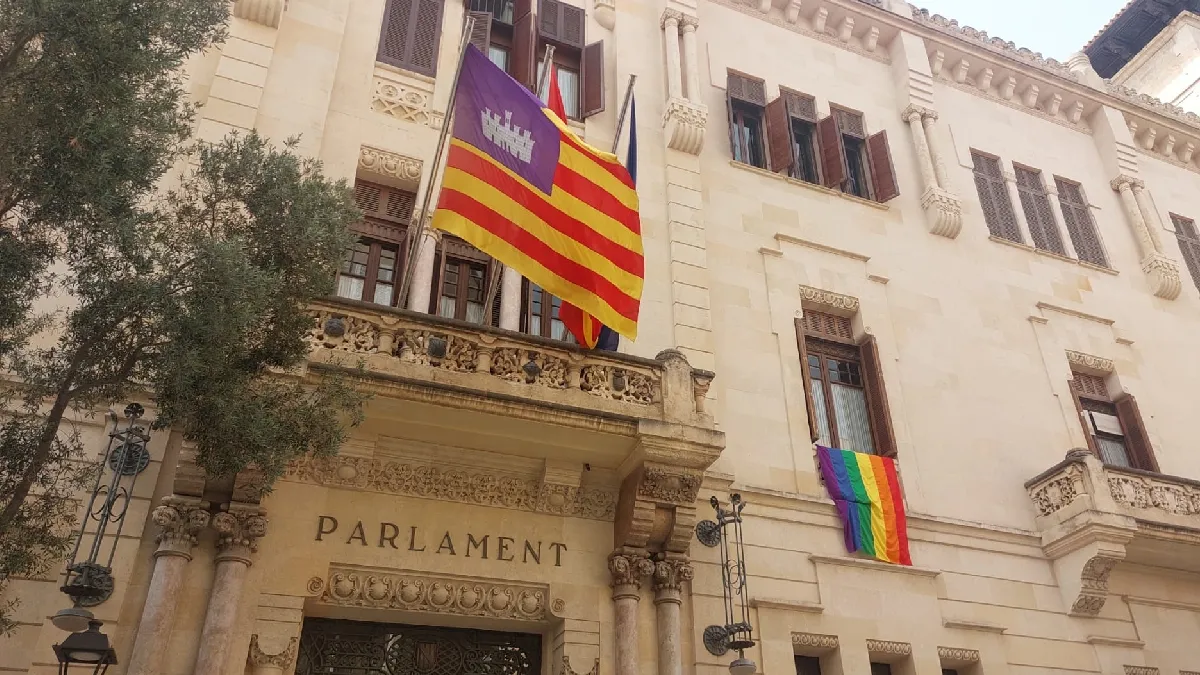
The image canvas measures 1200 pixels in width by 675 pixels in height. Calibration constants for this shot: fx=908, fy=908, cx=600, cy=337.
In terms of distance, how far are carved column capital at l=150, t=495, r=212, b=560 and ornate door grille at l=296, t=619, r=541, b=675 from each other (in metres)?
1.62

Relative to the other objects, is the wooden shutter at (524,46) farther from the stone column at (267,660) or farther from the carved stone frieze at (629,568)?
the stone column at (267,660)

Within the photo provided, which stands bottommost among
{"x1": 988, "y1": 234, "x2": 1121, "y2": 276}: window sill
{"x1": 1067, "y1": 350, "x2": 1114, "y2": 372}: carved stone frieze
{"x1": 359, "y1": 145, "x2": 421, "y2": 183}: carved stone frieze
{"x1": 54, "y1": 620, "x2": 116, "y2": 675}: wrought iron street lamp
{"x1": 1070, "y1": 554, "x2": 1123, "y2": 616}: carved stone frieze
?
{"x1": 54, "y1": 620, "x2": 116, "y2": 675}: wrought iron street lamp

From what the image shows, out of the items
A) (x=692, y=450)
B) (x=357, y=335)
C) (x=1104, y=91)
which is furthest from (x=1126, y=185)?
(x=357, y=335)

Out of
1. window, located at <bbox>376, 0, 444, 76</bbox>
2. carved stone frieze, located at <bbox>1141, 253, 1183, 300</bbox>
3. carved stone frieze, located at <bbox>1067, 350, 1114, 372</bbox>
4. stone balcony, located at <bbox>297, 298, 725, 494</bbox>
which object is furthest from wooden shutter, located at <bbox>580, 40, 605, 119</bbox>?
carved stone frieze, located at <bbox>1141, 253, 1183, 300</bbox>

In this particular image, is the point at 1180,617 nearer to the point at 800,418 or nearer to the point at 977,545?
the point at 977,545

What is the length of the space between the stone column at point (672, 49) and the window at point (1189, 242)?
11762 mm

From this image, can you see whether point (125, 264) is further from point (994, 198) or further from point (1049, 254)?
point (1049, 254)

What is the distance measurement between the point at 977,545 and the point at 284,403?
31.6 feet

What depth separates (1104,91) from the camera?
19.9 m

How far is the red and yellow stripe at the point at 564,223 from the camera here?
10.2m

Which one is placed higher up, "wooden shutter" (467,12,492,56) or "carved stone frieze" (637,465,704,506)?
"wooden shutter" (467,12,492,56)

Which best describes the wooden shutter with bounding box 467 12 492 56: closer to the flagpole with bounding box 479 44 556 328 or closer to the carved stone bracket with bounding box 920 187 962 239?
the flagpole with bounding box 479 44 556 328

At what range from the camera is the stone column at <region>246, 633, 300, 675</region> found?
8.84 metres

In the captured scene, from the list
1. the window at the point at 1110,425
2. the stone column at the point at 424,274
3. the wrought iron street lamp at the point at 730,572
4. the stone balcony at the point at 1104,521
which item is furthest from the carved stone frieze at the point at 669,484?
the window at the point at 1110,425
